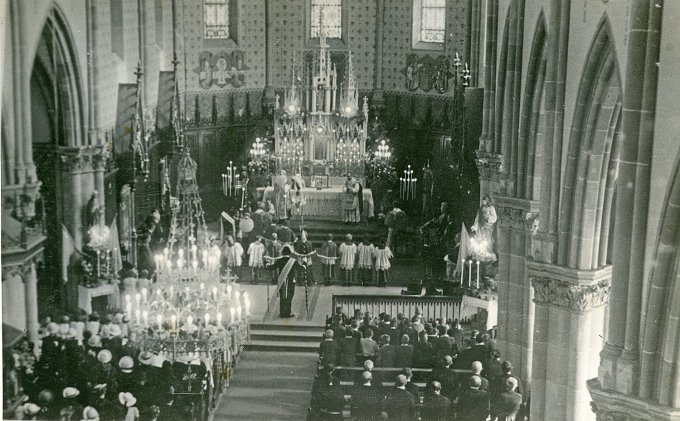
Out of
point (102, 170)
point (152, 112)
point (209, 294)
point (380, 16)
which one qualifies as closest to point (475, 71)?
point (380, 16)

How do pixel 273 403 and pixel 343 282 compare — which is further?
pixel 343 282

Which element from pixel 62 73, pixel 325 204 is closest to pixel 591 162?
pixel 62 73

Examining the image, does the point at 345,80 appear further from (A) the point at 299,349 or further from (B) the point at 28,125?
(B) the point at 28,125

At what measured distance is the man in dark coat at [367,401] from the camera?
1777cm

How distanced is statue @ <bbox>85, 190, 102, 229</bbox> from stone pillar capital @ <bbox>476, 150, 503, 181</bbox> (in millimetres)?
8938

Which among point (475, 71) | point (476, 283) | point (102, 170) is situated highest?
point (475, 71)

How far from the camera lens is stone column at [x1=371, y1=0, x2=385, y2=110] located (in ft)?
113

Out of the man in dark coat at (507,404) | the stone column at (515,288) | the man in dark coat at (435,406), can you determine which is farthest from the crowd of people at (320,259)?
the man in dark coat at (507,404)

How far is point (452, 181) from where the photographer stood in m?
30.2

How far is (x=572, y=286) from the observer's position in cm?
1622

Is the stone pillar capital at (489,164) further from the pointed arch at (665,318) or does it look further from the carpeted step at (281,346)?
the pointed arch at (665,318)

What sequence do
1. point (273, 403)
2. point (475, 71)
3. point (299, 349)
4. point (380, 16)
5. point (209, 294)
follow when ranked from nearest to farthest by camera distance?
1. point (209, 294)
2. point (273, 403)
3. point (299, 349)
4. point (475, 71)
5. point (380, 16)

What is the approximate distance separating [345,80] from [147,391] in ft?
63.6

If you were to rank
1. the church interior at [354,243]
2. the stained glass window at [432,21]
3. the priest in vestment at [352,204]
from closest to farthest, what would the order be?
the church interior at [354,243] < the priest in vestment at [352,204] < the stained glass window at [432,21]
